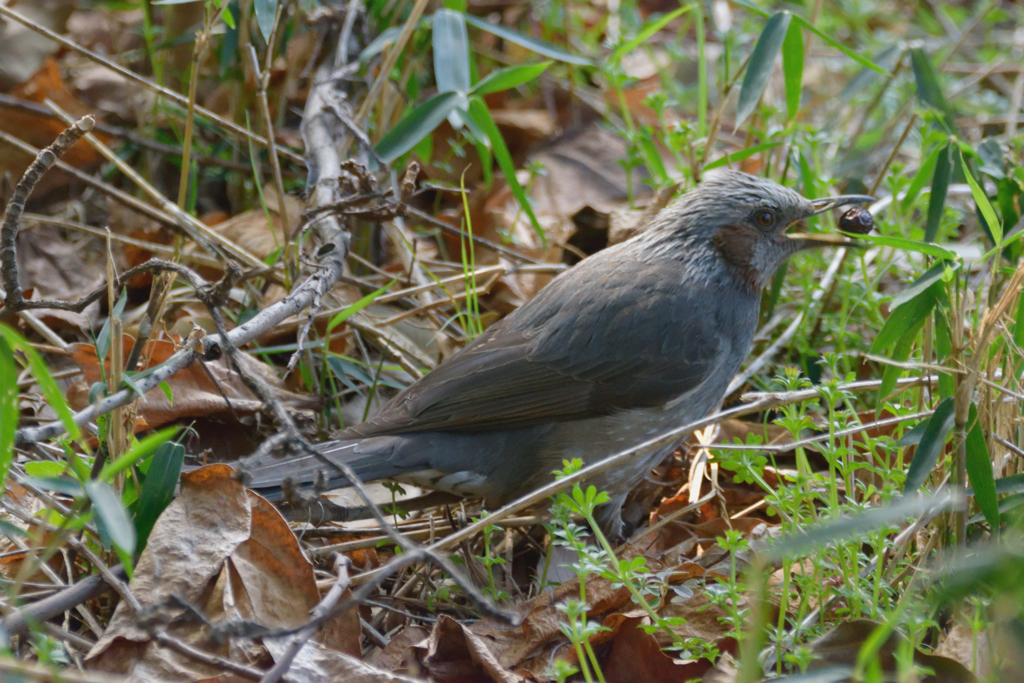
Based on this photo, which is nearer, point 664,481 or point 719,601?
point 719,601

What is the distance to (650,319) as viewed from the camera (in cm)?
338

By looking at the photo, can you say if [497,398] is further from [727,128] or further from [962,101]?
[962,101]

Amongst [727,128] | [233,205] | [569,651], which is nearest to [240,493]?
[569,651]

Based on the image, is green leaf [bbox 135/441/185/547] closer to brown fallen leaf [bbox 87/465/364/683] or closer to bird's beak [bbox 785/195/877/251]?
brown fallen leaf [bbox 87/465/364/683]

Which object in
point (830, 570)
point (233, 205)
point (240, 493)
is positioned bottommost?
point (830, 570)

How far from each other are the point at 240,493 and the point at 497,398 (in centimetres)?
104

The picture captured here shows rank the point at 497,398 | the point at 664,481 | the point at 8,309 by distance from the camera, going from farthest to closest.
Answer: the point at 664,481
the point at 497,398
the point at 8,309

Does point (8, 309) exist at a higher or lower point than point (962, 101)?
lower

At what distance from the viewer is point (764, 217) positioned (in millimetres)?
3662

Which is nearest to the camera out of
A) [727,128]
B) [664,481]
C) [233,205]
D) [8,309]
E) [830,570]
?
[830,570]

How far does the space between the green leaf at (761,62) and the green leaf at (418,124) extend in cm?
117

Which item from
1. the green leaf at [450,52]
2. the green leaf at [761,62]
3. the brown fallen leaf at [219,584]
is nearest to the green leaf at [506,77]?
the green leaf at [450,52]

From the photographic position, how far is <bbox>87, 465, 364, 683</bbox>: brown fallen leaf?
7.66 feet

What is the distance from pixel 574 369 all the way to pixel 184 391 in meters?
1.51
